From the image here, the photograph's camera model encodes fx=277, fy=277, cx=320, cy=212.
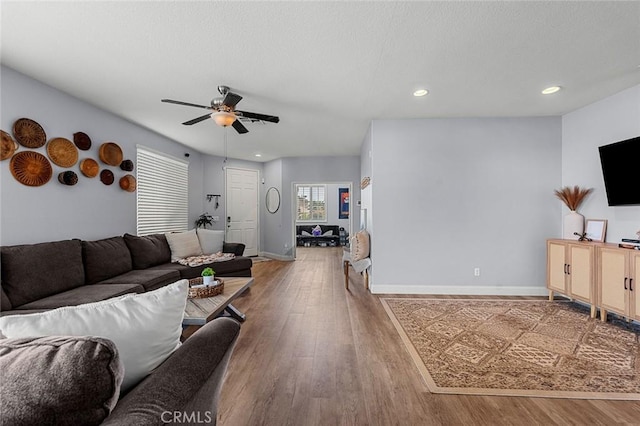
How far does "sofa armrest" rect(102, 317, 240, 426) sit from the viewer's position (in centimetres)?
72

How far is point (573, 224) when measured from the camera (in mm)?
3680

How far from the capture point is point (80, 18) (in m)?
2.01

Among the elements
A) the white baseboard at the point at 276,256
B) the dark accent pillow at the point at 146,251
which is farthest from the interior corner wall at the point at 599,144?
the dark accent pillow at the point at 146,251

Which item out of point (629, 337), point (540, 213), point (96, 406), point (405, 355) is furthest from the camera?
point (540, 213)

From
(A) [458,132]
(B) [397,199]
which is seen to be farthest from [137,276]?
(A) [458,132]

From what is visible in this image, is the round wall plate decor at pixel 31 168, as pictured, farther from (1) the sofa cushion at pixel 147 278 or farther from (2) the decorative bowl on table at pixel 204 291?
(2) the decorative bowl on table at pixel 204 291

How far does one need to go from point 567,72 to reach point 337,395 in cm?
368

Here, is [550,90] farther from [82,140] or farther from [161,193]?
[161,193]

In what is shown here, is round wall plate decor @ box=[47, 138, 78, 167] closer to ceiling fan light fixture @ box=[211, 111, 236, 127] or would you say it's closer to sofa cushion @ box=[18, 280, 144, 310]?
sofa cushion @ box=[18, 280, 144, 310]

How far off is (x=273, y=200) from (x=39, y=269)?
5.16m

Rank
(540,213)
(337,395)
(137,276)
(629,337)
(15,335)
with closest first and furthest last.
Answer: (15,335)
(337,395)
(629,337)
(137,276)
(540,213)

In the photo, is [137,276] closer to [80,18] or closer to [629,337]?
[80,18]

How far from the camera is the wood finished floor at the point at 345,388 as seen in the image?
169cm

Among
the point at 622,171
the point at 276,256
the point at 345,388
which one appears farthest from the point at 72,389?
the point at 276,256
